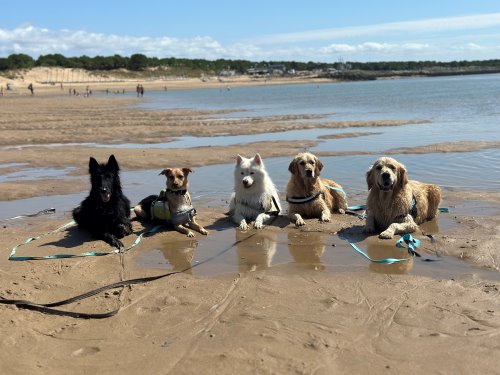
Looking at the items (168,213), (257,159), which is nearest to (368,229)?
(257,159)

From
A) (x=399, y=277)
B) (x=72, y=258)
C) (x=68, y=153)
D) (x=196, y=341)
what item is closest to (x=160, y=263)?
(x=72, y=258)

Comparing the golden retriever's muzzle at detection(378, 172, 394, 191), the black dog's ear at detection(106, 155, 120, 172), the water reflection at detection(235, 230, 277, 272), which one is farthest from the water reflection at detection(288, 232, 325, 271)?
the black dog's ear at detection(106, 155, 120, 172)

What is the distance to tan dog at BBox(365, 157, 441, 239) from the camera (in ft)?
23.4

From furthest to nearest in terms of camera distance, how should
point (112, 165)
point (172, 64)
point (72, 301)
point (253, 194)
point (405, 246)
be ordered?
point (172, 64) < point (253, 194) < point (112, 165) < point (405, 246) < point (72, 301)

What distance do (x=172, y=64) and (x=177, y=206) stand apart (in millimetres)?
144817

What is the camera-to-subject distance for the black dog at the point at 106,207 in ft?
23.1

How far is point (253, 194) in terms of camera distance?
8.27m

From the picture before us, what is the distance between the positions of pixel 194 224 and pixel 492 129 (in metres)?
17.1

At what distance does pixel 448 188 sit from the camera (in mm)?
10367

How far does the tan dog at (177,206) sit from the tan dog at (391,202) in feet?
8.59

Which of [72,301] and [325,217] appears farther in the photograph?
[325,217]

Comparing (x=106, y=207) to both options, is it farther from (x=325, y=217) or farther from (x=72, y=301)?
(x=325, y=217)

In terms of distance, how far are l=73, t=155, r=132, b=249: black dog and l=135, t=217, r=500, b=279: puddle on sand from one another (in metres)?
0.53

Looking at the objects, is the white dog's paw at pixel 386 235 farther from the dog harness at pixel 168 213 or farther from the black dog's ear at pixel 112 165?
the black dog's ear at pixel 112 165
